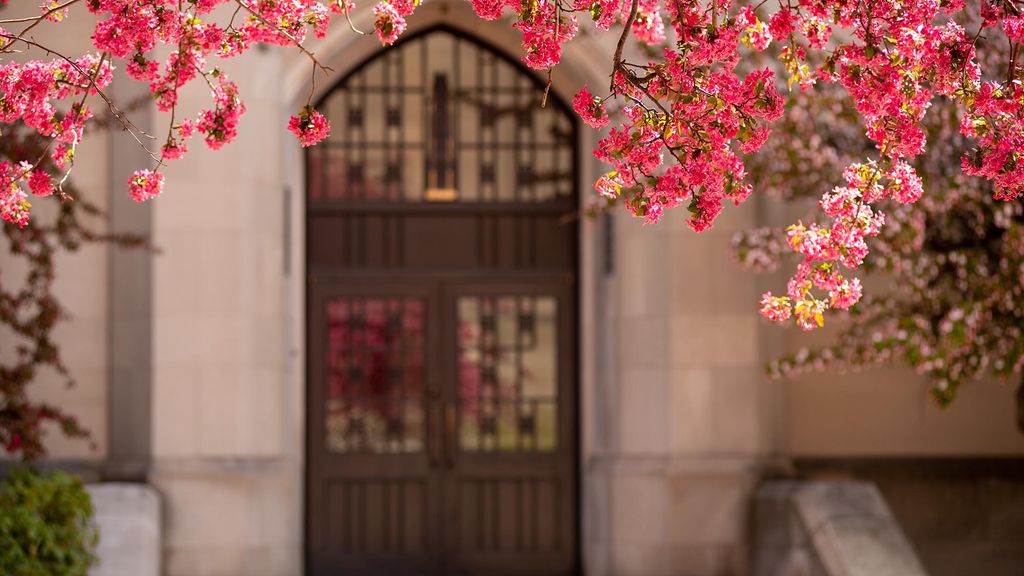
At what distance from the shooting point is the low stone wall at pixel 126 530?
10.4m

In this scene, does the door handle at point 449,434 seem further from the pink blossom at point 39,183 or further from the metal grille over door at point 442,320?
the pink blossom at point 39,183

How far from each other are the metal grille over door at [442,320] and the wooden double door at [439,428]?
11 millimetres

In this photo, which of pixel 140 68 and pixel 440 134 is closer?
pixel 140 68

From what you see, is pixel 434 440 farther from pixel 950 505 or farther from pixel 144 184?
pixel 144 184

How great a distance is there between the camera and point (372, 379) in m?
12.4

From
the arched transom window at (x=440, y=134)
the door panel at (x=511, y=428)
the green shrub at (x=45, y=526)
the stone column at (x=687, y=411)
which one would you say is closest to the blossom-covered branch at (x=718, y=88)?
the green shrub at (x=45, y=526)

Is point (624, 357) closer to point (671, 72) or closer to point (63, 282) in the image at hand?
point (63, 282)

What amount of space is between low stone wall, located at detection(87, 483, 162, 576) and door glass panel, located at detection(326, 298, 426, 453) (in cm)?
192

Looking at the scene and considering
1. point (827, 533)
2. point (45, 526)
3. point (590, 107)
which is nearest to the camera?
point (590, 107)

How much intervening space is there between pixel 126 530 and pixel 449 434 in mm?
2884

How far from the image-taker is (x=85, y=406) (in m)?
Result: 11.5

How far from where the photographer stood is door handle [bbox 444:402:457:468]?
12.4 metres

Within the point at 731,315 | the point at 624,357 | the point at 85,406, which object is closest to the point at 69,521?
the point at 85,406

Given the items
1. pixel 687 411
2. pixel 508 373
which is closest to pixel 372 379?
pixel 508 373
